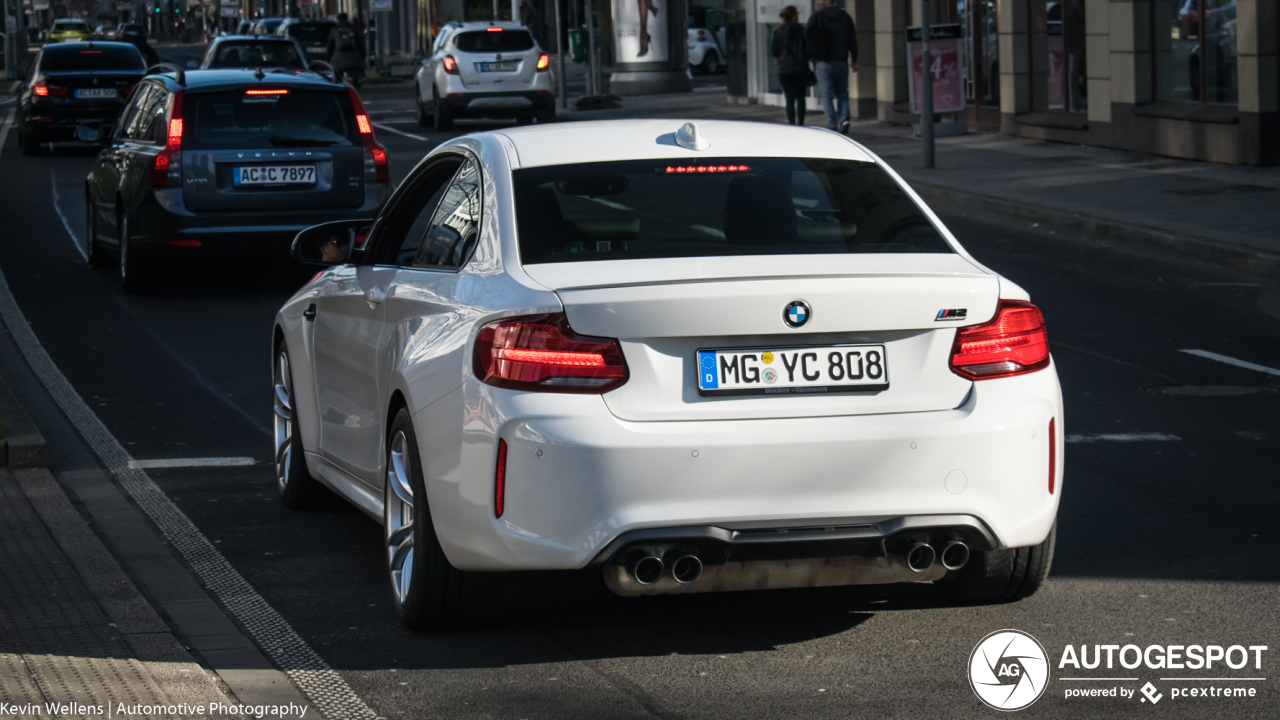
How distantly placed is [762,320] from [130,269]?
381 inches

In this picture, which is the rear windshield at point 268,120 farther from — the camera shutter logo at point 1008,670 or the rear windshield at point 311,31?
the rear windshield at point 311,31

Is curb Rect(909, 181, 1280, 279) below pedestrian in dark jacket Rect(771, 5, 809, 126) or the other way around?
below

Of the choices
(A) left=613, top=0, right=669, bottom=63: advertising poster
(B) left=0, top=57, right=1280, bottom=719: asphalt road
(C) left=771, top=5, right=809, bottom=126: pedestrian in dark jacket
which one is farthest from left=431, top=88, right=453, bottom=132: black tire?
(B) left=0, top=57, right=1280, bottom=719: asphalt road

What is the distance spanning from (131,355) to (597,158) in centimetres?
617

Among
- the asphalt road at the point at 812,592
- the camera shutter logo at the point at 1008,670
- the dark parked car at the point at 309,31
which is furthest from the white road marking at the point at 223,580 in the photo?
the dark parked car at the point at 309,31

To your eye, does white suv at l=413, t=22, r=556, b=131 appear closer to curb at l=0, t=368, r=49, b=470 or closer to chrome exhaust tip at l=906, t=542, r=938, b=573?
curb at l=0, t=368, r=49, b=470

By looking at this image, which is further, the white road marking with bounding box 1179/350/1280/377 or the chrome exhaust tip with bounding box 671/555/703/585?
the white road marking with bounding box 1179/350/1280/377

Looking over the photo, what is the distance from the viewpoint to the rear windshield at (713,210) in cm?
524

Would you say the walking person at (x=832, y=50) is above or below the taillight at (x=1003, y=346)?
above

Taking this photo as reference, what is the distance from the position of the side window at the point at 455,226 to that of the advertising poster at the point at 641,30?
3682 cm

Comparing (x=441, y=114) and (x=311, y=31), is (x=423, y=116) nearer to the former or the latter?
(x=441, y=114)

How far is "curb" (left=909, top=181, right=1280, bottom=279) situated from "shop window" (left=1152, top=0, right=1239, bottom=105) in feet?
13.1

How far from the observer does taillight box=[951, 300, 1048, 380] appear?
16.1 feet

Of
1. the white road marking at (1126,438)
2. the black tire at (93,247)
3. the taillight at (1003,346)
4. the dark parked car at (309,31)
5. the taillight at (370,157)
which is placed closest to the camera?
the taillight at (1003,346)
